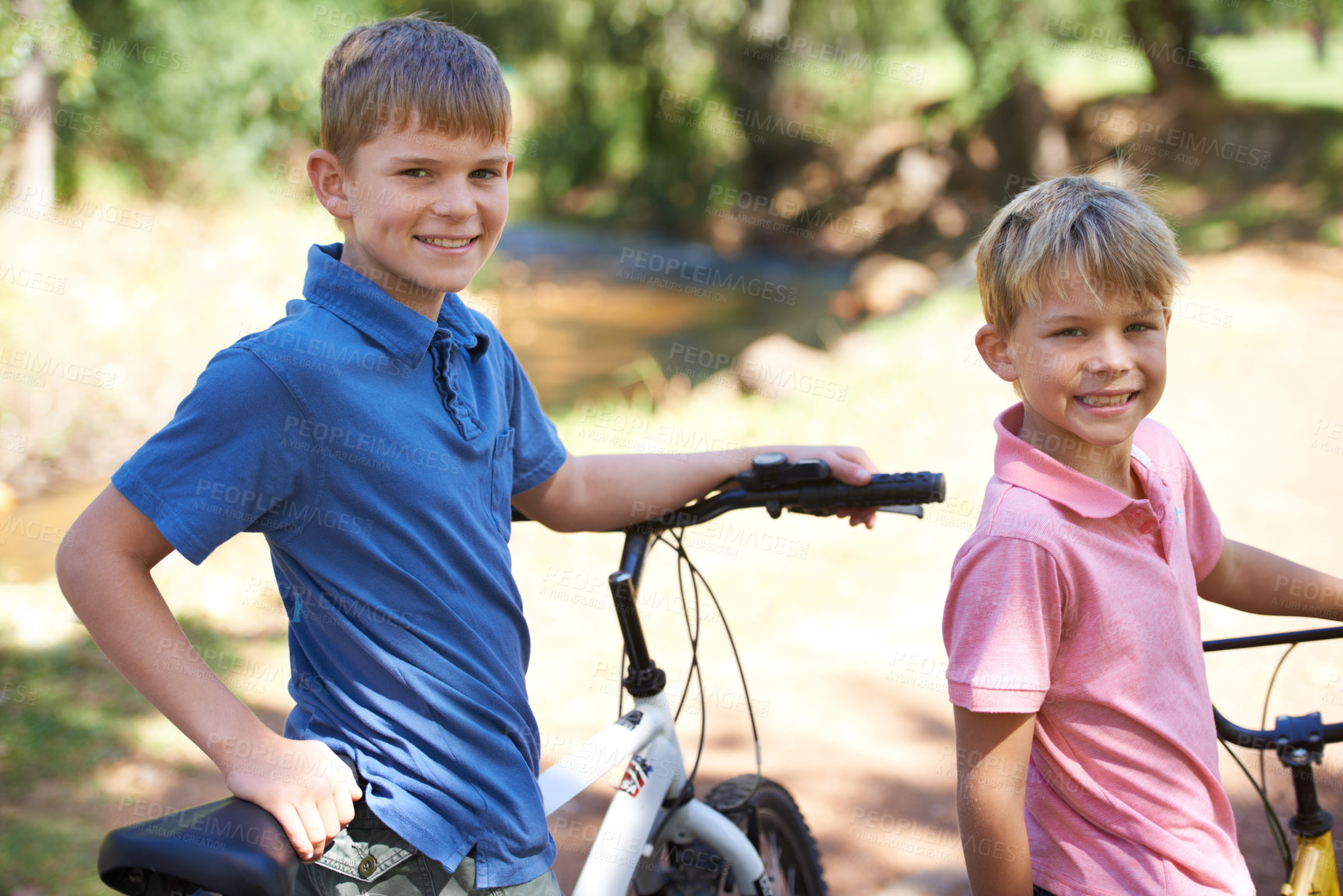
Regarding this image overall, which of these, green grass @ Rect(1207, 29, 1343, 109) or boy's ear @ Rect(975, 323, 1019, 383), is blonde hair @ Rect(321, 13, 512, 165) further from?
green grass @ Rect(1207, 29, 1343, 109)

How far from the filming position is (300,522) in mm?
1442

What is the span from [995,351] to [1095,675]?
49 centimetres

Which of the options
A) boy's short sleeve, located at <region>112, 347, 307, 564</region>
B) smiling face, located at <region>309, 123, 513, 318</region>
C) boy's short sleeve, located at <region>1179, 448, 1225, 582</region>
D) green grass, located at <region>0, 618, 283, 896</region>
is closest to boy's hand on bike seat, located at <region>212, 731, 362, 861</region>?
boy's short sleeve, located at <region>112, 347, 307, 564</region>

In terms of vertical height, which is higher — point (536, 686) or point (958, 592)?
point (536, 686)

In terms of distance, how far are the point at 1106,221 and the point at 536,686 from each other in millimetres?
3114

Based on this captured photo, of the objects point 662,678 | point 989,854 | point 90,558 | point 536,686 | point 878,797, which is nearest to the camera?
point 90,558

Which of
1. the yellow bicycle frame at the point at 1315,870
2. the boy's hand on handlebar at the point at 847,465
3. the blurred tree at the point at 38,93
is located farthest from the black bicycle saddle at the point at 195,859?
the blurred tree at the point at 38,93

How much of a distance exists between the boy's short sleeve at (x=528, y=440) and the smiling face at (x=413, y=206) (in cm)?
26

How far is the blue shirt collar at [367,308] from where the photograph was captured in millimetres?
1525

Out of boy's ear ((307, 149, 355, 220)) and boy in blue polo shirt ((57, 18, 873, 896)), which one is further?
boy's ear ((307, 149, 355, 220))

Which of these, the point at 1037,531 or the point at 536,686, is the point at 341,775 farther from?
the point at 536,686

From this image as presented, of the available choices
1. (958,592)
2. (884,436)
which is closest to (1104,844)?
(958,592)

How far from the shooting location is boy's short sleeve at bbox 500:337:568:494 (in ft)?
6.03

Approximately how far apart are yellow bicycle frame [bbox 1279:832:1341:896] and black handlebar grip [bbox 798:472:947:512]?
82 cm
